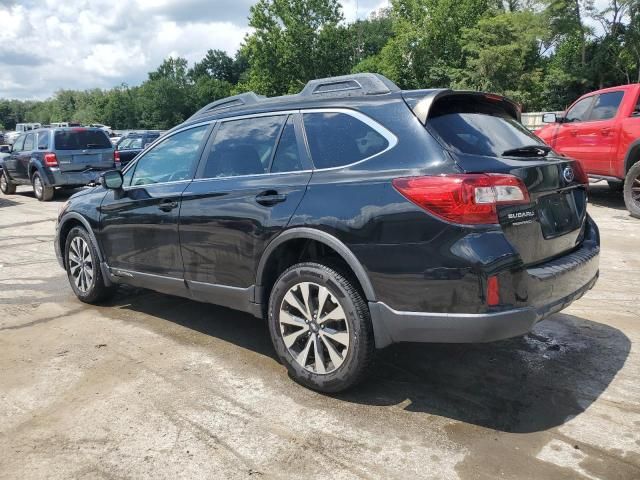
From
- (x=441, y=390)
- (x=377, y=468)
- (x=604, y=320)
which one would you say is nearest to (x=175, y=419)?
(x=377, y=468)

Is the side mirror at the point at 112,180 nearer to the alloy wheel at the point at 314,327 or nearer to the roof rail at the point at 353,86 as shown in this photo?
the roof rail at the point at 353,86

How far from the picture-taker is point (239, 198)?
3.79 metres

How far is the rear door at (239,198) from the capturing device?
3.60 meters

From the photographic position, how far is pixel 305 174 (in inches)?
138

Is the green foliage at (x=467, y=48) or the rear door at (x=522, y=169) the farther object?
the green foliage at (x=467, y=48)

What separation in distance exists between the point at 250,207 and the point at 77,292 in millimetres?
2742

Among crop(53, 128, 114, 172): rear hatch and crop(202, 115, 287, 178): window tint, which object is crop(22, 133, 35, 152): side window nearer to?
crop(53, 128, 114, 172): rear hatch

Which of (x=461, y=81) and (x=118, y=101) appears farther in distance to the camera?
(x=118, y=101)

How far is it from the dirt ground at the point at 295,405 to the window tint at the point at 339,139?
56.1 inches

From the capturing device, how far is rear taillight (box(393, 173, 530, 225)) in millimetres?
2871

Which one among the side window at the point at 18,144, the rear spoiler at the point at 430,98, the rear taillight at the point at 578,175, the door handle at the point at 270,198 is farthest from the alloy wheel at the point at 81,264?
the side window at the point at 18,144

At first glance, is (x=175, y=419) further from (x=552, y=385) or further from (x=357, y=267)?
(x=552, y=385)

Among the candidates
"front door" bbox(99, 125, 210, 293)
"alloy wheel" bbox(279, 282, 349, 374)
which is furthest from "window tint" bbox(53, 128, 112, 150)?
"alloy wheel" bbox(279, 282, 349, 374)

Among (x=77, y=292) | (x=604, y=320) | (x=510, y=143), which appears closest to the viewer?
(x=510, y=143)
